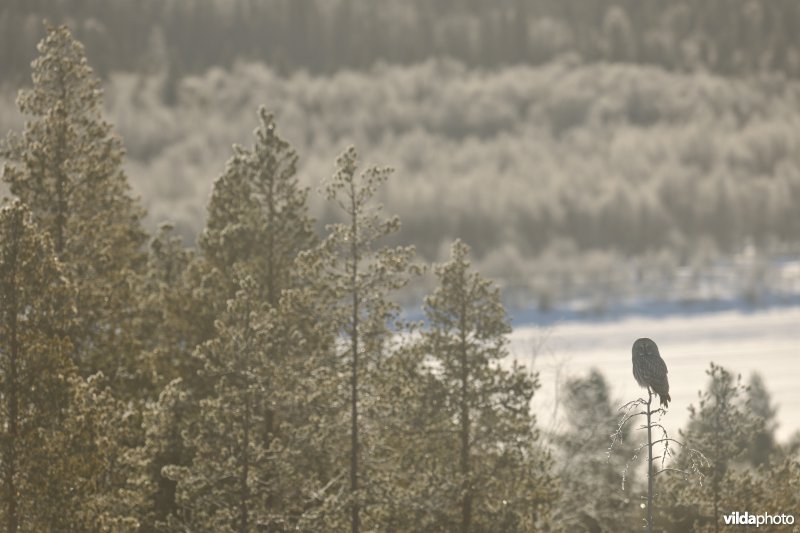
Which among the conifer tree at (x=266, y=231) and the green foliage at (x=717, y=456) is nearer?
the green foliage at (x=717, y=456)

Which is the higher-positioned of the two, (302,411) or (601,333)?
(601,333)

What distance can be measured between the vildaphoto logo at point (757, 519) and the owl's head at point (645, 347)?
8346mm

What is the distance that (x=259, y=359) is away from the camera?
22859mm

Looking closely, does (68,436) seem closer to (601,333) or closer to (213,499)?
(213,499)

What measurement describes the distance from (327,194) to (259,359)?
384 cm

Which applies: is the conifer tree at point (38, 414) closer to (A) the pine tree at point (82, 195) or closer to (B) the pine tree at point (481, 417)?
(A) the pine tree at point (82, 195)

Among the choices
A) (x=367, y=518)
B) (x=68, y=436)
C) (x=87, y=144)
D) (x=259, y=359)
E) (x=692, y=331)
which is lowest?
(x=367, y=518)

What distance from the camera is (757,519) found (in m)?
23.9

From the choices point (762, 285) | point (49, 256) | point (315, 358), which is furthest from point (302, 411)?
point (762, 285)

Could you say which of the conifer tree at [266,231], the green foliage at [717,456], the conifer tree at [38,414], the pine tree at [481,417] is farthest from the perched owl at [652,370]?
the conifer tree at [266,231]

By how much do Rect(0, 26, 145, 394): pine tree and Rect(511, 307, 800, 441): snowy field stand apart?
47581 mm

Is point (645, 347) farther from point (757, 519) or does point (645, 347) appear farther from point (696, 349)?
point (696, 349)

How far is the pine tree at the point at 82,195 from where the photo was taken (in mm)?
25203

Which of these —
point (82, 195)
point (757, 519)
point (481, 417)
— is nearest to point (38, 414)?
point (82, 195)
